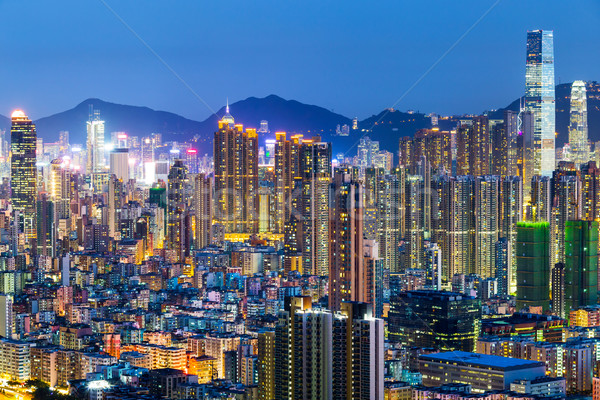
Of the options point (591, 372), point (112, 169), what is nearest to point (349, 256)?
point (591, 372)

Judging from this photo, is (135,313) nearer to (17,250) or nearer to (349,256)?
(349,256)

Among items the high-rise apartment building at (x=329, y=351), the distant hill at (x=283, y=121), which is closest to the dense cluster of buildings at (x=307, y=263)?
the high-rise apartment building at (x=329, y=351)

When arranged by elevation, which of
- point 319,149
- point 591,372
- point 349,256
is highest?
point 319,149

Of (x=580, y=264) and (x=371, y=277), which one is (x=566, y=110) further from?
(x=371, y=277)

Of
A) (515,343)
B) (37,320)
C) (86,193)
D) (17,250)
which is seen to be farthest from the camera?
(86,193)

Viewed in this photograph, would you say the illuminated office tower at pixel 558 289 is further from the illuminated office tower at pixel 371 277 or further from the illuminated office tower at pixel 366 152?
the illuminated office tower at pixel 366 152

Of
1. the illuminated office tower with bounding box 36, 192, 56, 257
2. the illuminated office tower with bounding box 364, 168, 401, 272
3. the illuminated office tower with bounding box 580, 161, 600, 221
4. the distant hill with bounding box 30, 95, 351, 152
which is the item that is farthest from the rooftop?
the illuminated office tower with bounding box 36, 192, 56, 257
